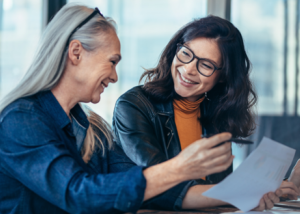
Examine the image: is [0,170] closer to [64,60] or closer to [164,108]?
[64,60]

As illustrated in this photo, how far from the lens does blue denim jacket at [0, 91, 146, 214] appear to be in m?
0.70

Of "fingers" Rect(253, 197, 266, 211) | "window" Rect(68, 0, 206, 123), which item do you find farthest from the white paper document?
"window" Rect(68, 0, 206, 123)

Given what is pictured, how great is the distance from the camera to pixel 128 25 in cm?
290

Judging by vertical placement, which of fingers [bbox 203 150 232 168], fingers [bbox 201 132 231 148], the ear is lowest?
fingers [bbox 203 150 232 168]

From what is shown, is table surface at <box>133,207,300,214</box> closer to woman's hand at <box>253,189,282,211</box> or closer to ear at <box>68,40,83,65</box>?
woman's hand at <box>253,189,282,211</box>

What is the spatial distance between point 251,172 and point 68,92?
60cm

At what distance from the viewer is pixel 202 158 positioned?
694 millimetres

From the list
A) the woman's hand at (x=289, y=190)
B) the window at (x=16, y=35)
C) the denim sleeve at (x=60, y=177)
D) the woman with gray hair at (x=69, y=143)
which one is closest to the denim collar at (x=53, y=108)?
the woman with gray hair at (x=69, y=143)

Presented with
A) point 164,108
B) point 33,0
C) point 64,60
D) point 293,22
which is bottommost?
point 164,108

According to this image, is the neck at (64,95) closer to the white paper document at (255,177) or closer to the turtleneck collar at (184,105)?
the white paper document at (255,177)

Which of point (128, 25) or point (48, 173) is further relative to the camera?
point (128, 25)

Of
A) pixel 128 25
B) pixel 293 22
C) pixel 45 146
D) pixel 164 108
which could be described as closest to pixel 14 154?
pixel 45 146

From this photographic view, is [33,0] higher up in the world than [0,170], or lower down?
higher up

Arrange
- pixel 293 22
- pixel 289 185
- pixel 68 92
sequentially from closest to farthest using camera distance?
pixel 68 92 → pixel 289 185 → pixel 293 22
